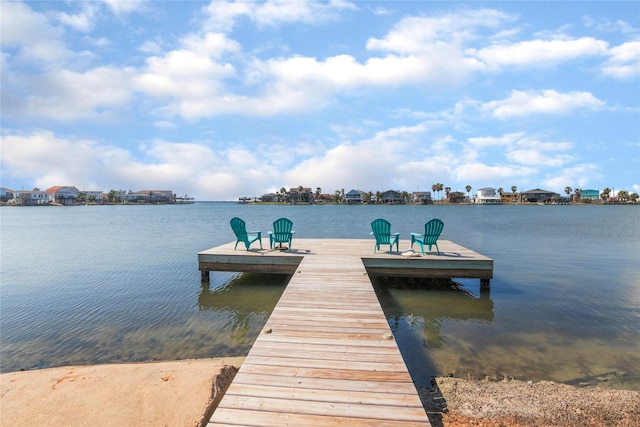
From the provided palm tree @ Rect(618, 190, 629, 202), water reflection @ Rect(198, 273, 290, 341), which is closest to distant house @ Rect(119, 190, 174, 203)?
water reflection @ Rect(198, 273, 290, 341)

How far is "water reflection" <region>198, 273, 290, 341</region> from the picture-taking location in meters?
7.25

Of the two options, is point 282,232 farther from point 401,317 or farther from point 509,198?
point 509,198

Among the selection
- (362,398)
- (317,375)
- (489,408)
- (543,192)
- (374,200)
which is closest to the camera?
(362,398)

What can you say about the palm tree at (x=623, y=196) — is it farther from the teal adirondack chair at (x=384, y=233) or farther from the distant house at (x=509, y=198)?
the teal adirondack chair at (x=384, y=233)

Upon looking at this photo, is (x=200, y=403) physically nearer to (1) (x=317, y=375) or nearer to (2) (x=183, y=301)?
(1) (x=317, y=375)

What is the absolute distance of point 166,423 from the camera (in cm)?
366

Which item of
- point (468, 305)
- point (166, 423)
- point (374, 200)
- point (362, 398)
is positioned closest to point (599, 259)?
point (468, 305)

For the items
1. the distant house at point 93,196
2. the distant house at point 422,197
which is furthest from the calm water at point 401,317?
the distant house at point 93,196

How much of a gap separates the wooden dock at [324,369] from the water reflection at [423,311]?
4.15ft

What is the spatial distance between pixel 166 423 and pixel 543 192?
150 metres

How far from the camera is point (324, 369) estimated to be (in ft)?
11.0

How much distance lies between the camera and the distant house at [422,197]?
5472 inches

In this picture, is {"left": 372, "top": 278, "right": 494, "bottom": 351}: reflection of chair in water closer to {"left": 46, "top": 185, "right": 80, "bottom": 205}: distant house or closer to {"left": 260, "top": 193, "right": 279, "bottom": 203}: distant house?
{"left": 260, "top": 193, "right": 279, "bottom": 203}: distant house

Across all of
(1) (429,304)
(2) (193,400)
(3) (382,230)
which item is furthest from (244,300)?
(1) (429,304)
